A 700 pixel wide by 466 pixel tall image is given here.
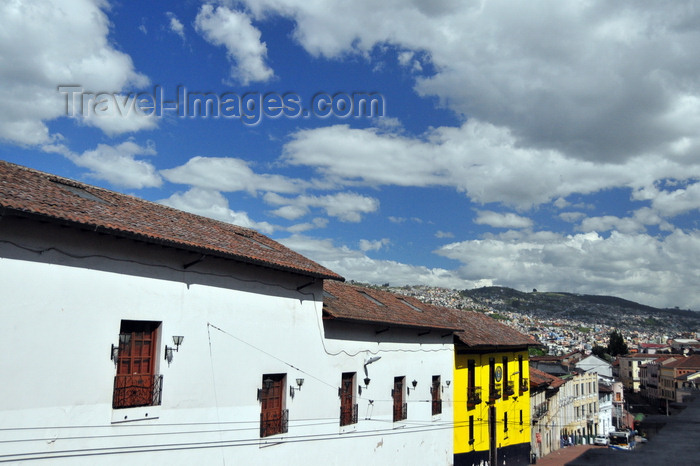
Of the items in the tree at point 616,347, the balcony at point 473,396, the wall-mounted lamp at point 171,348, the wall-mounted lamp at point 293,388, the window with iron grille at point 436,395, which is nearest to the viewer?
the wall-mounted lamp at point 171,348

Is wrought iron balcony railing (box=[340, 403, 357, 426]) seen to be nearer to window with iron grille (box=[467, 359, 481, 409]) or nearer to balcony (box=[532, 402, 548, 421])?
window with iron grille (box=[467, 359, 481, 409])

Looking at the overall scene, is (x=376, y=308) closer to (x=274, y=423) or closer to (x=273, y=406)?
(x=273, y=406)

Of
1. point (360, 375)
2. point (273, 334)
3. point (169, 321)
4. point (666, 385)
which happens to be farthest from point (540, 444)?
point (666, 385)

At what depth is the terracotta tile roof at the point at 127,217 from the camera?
1020cm

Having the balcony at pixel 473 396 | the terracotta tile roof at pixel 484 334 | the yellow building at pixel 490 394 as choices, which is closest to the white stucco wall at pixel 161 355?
the yellow building at pixel 490 394

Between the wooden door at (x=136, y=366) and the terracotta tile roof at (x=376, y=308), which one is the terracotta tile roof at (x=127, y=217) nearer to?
the terracotta tile roof at (x=376, y=308)

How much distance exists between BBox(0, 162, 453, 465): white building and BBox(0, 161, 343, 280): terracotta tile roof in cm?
5

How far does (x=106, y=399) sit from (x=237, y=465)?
4.30 metres

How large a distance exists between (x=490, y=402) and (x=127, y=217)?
75.1 feet

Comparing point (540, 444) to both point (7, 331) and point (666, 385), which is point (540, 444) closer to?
point (7, 331)

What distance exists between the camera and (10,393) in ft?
31.2

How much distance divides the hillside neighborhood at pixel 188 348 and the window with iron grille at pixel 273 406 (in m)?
0.04

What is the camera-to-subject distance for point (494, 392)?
29438 millimetres

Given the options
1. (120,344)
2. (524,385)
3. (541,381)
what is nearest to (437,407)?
(524,385)
